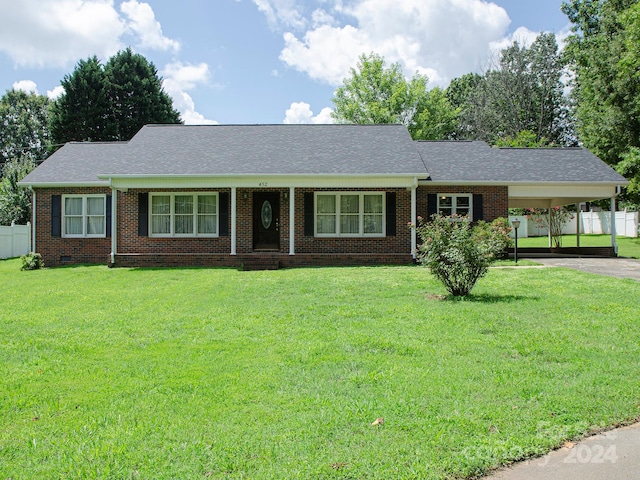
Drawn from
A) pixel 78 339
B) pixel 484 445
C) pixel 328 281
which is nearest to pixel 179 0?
pixel 328 281

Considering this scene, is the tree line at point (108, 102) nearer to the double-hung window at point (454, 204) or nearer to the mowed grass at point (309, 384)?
the double-hung window at point (454, 204)

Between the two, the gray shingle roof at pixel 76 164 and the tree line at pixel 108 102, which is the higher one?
the tree line at pixel 108 102

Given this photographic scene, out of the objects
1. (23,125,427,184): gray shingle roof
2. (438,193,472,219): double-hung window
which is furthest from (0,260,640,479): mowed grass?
(438,193,472,219): double-hung window

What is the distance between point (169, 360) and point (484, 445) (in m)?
3.34

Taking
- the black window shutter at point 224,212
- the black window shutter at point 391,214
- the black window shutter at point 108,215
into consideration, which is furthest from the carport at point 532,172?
the black window shutter at point 108,215

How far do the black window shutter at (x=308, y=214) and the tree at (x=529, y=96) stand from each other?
29.0m

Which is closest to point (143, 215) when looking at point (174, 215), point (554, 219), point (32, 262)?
point (174, 215)

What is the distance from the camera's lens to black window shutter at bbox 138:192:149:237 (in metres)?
17.0

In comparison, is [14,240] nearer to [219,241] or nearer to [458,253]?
[219,241]

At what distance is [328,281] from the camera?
11477mm

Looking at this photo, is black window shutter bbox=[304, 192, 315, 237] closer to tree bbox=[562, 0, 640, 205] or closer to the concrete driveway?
the concrete driveway

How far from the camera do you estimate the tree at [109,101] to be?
3528 cm

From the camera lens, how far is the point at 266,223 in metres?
17.2

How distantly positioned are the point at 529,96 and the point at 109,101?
32.4m
